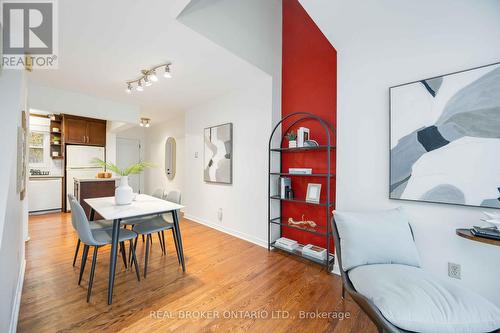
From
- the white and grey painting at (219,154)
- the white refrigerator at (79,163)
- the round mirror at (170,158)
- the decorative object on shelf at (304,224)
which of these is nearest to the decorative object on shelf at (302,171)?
the decorative object on shelf at (304,224)

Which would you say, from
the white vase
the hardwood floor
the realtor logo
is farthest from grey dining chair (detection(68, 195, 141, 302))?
the realtor logo

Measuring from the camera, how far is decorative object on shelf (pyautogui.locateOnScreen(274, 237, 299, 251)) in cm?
268

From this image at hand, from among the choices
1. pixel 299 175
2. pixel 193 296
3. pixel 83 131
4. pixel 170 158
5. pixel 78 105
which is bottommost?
pixel 193 296

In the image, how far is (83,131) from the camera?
5.14m

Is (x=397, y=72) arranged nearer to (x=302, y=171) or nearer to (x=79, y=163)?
(x=302, y=171)

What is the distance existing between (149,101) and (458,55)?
429 cm

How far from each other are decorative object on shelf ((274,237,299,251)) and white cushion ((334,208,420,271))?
4.16 ft

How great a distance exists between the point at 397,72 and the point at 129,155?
6.73 m

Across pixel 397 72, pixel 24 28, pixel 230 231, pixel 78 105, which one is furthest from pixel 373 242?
pixel 78 105

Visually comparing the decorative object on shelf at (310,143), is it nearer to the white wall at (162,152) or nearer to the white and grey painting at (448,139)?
the white and grey painting at (448,139)

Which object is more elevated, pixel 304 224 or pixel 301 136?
pixel 301 136

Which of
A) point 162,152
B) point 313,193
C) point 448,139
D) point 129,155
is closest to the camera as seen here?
point 448,139

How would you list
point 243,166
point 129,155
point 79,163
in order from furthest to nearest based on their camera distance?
point 129,155 < point 79,163 < point 243,166

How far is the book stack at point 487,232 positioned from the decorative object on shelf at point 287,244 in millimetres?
1708
